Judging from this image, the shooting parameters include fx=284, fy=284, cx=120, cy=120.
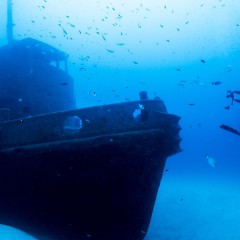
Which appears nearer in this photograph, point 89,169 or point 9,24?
point 89,169

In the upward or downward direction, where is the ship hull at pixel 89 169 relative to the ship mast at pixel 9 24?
downward

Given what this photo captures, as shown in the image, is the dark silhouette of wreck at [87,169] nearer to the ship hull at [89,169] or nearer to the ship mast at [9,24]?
the ship hull at [89,169]

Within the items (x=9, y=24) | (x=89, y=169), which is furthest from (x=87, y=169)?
(x=9, y=24)

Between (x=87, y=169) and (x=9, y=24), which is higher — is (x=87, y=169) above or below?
below

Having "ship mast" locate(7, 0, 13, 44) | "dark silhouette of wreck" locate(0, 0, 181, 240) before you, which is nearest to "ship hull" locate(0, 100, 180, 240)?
"dark silhouette of wreck" locate(0, 0, 181, 240)

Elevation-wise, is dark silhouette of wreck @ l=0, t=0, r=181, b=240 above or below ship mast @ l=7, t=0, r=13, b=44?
below

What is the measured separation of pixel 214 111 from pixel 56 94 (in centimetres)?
17456

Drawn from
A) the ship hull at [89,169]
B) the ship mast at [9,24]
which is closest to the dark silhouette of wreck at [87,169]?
the ship hull at [89,169]

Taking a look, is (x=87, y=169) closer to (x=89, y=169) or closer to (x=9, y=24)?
(x=89, y=169)

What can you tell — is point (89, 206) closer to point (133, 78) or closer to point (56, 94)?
point (56, 94)

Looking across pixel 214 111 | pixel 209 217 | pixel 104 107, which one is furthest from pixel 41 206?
pixel 214 111

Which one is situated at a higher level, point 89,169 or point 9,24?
point 9,24

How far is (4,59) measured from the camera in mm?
11188

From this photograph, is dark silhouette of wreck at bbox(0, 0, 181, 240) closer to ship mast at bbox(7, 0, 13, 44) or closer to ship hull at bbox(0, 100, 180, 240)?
ship hull at bbox(0, 100, 180, 240)
